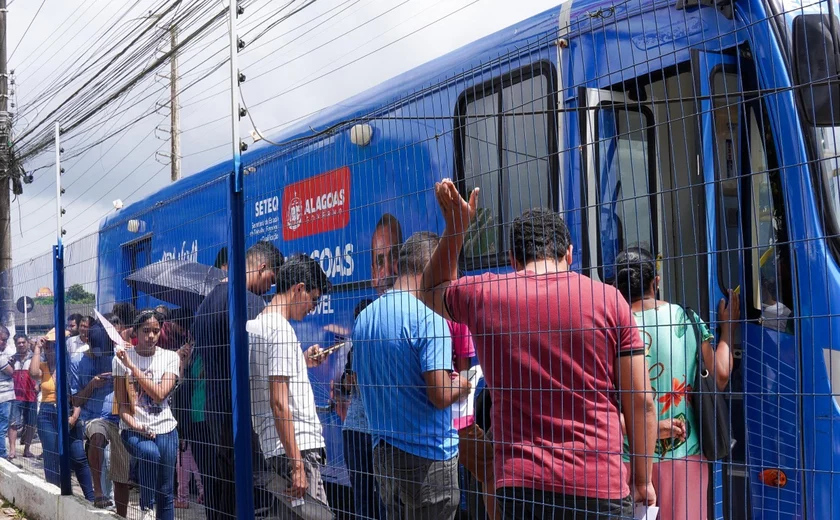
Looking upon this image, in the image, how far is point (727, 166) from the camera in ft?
12.3

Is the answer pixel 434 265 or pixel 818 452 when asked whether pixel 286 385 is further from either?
pixel 818 452

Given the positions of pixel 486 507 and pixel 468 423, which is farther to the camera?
pixel 468 423

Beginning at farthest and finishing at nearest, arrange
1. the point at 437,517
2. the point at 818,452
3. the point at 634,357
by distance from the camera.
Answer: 1. the point at 437,517
2. the point at 818,452
3. the point at 634,357

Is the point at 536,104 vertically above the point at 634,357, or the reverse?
the point at 536,104

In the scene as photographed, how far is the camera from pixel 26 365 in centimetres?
996

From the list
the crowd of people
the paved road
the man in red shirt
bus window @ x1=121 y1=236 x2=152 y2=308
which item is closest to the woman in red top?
the paved road

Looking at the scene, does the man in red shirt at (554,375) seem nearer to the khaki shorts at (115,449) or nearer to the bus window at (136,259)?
the bus window at (136,259)

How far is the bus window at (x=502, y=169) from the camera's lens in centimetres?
310

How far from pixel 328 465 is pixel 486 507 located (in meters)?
1.06

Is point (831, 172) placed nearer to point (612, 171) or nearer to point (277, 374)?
point (612, 171)

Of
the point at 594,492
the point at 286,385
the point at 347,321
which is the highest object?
the point at 347,321

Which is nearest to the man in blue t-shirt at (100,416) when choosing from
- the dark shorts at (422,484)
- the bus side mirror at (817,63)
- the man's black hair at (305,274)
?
the man's black hair at (305,274)

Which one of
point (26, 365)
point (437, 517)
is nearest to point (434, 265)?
point (437, 517)

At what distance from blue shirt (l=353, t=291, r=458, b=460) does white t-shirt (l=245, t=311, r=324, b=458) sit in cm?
54
